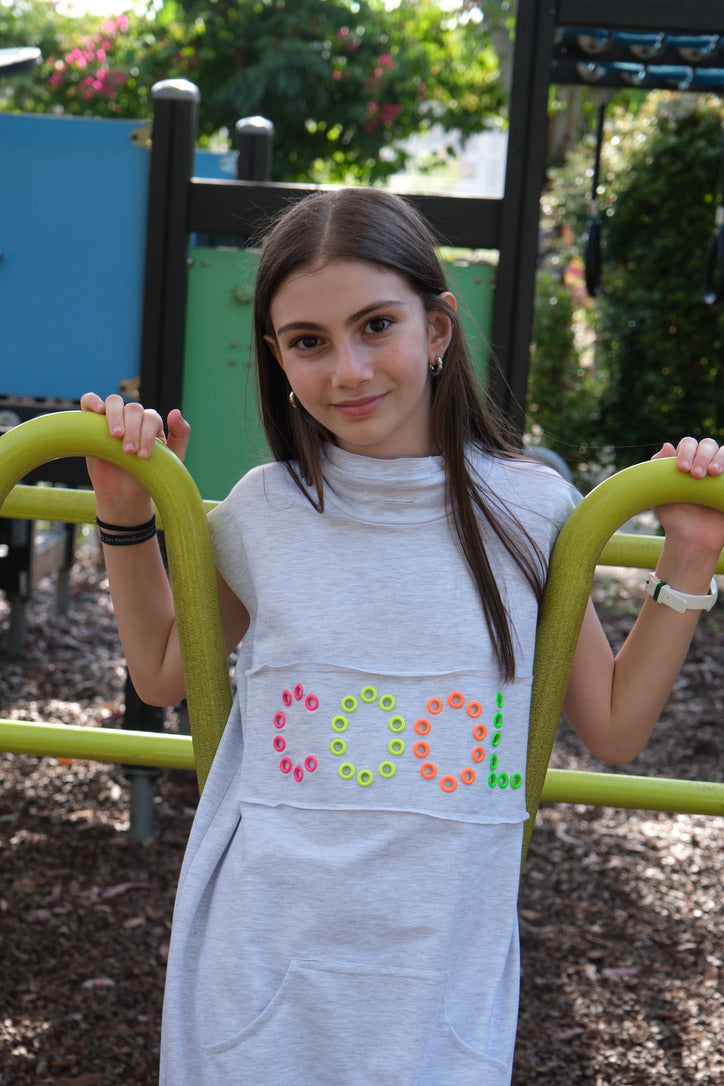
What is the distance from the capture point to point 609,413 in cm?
804

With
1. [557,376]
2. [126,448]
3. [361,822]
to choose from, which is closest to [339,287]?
[126,448]

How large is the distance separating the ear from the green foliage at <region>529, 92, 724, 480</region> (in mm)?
5988

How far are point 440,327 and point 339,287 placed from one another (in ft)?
0.54

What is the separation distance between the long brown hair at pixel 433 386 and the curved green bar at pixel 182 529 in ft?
0.45

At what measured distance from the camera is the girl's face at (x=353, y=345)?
128cm

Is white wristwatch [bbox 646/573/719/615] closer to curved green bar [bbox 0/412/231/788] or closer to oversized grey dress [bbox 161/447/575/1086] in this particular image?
oversized grey dress [bbox 161/447/575/1086]

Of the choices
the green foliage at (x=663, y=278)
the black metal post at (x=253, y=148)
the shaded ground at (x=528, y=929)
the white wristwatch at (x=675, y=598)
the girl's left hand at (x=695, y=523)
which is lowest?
the shaded ground at (x=528, y=929)

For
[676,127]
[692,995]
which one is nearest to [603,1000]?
[692,995]

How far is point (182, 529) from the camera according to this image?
1.34m

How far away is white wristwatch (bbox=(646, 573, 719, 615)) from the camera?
131 cm

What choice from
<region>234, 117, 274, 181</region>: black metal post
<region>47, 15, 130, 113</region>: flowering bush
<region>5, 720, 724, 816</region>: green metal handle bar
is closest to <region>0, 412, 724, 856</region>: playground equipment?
<region>5, 720, 724, 816</region>: green metal handle bar

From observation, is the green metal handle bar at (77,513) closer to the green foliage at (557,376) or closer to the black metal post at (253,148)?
the black metal post at (253,148)

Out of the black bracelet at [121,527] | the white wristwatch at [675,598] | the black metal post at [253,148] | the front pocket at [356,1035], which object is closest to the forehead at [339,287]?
the black bracelet at [121,527]

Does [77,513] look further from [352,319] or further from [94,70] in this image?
[94,70]
